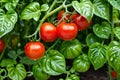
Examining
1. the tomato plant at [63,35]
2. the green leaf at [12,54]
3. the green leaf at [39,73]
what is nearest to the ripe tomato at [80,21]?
the tomato plant at [63,35]

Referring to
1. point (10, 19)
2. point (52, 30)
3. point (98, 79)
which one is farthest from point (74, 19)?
point (98, 79)

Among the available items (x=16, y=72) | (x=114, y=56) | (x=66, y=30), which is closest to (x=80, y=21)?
(x=66, y=30)

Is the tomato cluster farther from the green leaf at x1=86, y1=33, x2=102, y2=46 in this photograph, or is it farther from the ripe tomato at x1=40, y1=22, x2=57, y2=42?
the green leaf at x1=86, y1=33, x2=102, y2=46

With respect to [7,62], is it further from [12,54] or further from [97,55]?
[97,55]

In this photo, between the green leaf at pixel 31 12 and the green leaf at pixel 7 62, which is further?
the green leaf at pixel 7 62

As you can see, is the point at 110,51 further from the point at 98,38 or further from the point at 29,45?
the point at 29,45

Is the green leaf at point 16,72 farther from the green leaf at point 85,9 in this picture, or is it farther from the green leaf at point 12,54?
the green leaf at point 85,9

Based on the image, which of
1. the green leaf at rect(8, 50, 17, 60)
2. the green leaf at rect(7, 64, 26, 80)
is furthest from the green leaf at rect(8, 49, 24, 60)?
the green leaf at rect(7, 64, 26, 80)
